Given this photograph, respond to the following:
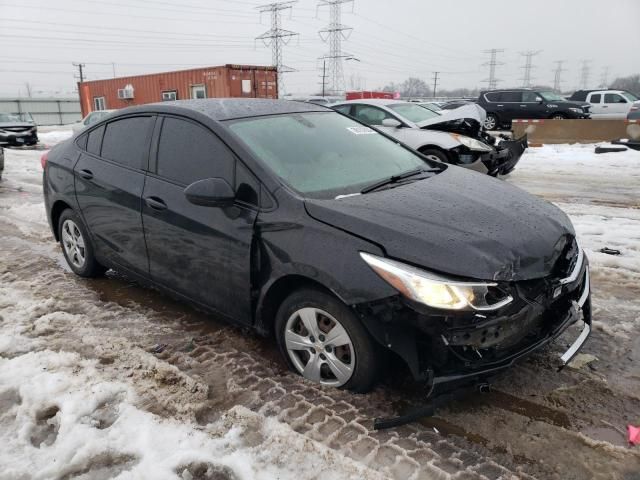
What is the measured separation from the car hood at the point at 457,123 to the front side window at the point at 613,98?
54.9 feet

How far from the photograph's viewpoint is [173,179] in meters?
3.51

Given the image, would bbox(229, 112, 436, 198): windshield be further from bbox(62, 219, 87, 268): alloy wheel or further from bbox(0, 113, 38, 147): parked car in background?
bbox(0, 113, 38, 147): parked car in background

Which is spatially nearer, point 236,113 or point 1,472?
point 1,472

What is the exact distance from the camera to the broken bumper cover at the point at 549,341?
242 cm

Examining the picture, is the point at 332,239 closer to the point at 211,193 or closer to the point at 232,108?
the point at 211,193

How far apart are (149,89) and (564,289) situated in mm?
24468

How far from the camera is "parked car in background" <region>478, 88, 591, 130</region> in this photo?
19967mm

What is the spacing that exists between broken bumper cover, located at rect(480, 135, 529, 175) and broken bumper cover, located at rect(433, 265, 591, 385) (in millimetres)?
5360

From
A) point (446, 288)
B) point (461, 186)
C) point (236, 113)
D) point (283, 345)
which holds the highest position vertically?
point (236, 113)

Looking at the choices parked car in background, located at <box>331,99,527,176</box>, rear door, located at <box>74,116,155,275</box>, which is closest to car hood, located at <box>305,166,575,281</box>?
rear door, located at <box>74,116,155,275</box>

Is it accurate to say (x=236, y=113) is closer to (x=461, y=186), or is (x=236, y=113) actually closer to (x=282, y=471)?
(x=461, y=186)

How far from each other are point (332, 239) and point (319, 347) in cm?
63

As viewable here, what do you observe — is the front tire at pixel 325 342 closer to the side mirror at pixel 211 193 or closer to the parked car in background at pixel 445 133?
the side mirror at pixel 211 193

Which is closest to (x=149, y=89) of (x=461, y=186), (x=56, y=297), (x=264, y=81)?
(x=264, y=81)
